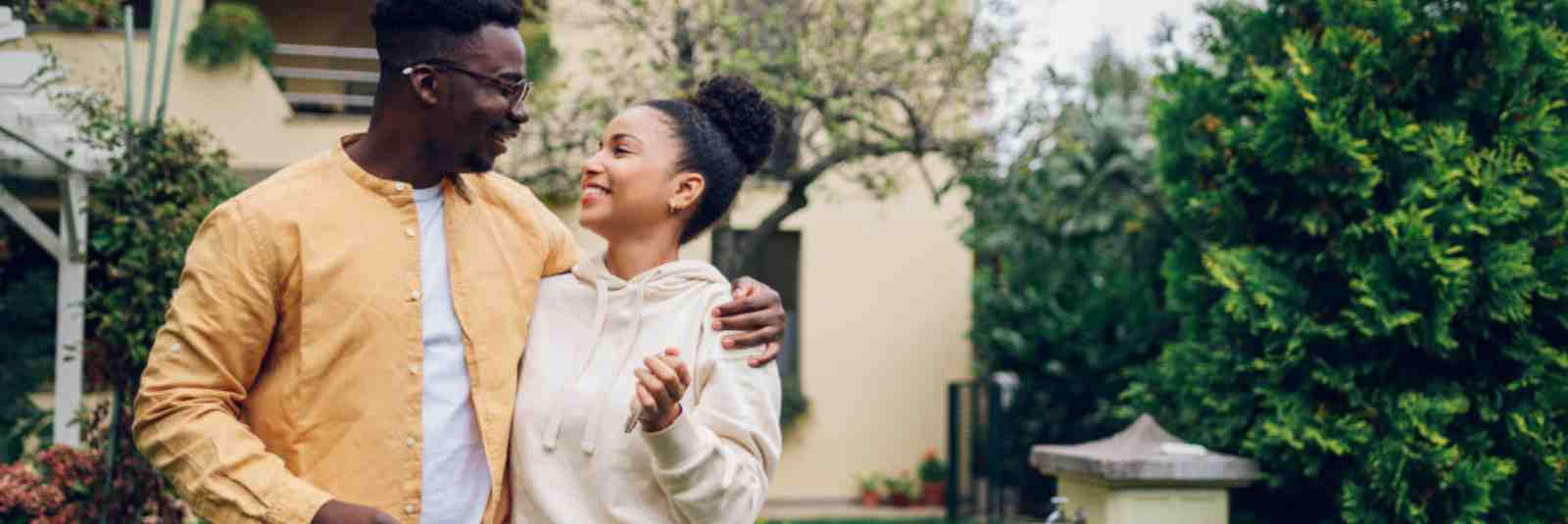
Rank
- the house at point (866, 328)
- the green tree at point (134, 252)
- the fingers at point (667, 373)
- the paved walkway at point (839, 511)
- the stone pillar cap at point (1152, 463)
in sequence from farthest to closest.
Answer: the house at point (866, 328)
the paved walkway at point (839, 511)
the green tree at point (134, 252)
the stone pillar cap at point (1152, 463)
the fingers at point (667, 373)

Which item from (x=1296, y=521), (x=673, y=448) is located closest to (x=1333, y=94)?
(x=1296, y=521)

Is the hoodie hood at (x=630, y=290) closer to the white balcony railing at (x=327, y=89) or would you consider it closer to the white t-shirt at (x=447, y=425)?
the white t-shirt at (x=447, y=425)

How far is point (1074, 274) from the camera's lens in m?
13.2

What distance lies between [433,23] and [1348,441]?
4.65m

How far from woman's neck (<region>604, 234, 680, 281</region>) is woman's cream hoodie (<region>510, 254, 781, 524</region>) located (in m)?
0.05

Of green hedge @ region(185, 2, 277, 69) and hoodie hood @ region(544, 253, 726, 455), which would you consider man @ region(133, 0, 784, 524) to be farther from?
green hedge @ region(185, 2, 277, 69)

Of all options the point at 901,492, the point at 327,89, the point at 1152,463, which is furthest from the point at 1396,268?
the point at 327,89

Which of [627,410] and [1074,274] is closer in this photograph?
[627,410]

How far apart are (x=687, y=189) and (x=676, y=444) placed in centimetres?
60

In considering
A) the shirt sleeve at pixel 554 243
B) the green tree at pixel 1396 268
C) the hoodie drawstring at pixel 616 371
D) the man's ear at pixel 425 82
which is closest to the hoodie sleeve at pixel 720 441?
the hoodie drawstring at pixel 616 371

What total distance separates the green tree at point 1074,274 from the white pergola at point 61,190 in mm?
5621

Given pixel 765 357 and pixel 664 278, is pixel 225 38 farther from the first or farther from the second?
pixel 765 357

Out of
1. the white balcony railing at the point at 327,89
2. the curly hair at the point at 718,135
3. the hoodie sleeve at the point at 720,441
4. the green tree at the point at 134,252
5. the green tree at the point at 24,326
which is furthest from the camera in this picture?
the white balcony railing at the point at 327,89

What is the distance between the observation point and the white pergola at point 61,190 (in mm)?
6449
